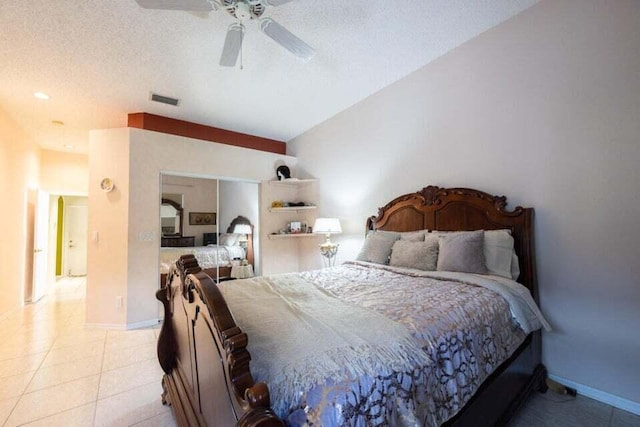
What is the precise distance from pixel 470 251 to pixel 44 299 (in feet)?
22.3

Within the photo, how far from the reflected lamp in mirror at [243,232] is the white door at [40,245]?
144 inches

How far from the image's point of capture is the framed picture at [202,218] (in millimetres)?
3990

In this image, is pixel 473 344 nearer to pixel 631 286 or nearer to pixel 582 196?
pixel 631 286

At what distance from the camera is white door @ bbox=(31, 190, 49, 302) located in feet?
15.3

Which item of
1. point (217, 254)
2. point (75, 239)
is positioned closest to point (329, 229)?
point (217, 254)

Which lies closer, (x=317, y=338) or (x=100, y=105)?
(x=317, y=338)

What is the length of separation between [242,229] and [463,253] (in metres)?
3.39

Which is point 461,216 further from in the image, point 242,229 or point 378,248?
point 242,229

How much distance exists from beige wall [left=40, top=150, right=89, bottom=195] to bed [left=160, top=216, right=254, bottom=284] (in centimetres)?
305

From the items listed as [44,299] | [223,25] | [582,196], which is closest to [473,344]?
[582,196]

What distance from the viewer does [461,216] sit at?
249 centimetres

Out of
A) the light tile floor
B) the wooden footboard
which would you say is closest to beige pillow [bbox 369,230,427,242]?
the light tile floor

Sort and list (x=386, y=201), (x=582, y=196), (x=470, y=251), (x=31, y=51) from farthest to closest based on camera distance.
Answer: (x=386, y=201) → (x=31, y=51) → (x=470, y=251) → (x=582, y=196)

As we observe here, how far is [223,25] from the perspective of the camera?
2.22 meters
